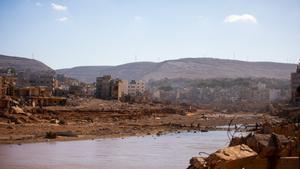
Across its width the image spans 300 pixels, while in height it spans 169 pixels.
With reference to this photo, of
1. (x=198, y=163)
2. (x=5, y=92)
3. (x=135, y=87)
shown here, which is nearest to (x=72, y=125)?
(x=5, y=92)

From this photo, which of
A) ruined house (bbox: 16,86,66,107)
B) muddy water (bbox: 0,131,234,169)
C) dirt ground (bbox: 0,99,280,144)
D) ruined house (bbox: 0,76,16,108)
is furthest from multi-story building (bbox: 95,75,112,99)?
muddy water (bbox: 0,131,234,169)

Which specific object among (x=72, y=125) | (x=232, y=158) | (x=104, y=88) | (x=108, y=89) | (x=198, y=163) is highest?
(x=104, y=88)

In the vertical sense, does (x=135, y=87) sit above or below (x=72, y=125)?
above

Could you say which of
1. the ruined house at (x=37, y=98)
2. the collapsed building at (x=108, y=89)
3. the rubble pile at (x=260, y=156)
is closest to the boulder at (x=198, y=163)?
the rubble pile at (x=260, y=156)

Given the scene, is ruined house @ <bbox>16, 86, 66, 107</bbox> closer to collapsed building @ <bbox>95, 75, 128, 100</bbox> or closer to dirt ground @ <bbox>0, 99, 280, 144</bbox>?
dirt ground @ <bbox>0, 99, 280, 144</bbox>

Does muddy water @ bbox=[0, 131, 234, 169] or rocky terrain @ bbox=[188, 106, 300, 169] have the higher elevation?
rocky terrain @ bbox=[188, 106, 300, 169]

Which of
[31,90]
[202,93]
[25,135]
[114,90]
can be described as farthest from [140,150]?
[202,93]

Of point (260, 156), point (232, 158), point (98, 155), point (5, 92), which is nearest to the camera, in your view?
point (232, 158)

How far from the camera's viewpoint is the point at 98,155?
27797 mm

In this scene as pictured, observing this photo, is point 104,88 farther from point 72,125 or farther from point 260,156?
point 260,156

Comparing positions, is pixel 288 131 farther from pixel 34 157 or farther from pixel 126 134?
pixel 126 134

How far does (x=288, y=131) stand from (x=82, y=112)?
48473 millimetres

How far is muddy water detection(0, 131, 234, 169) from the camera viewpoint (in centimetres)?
2331

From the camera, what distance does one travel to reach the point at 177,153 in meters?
29.6
